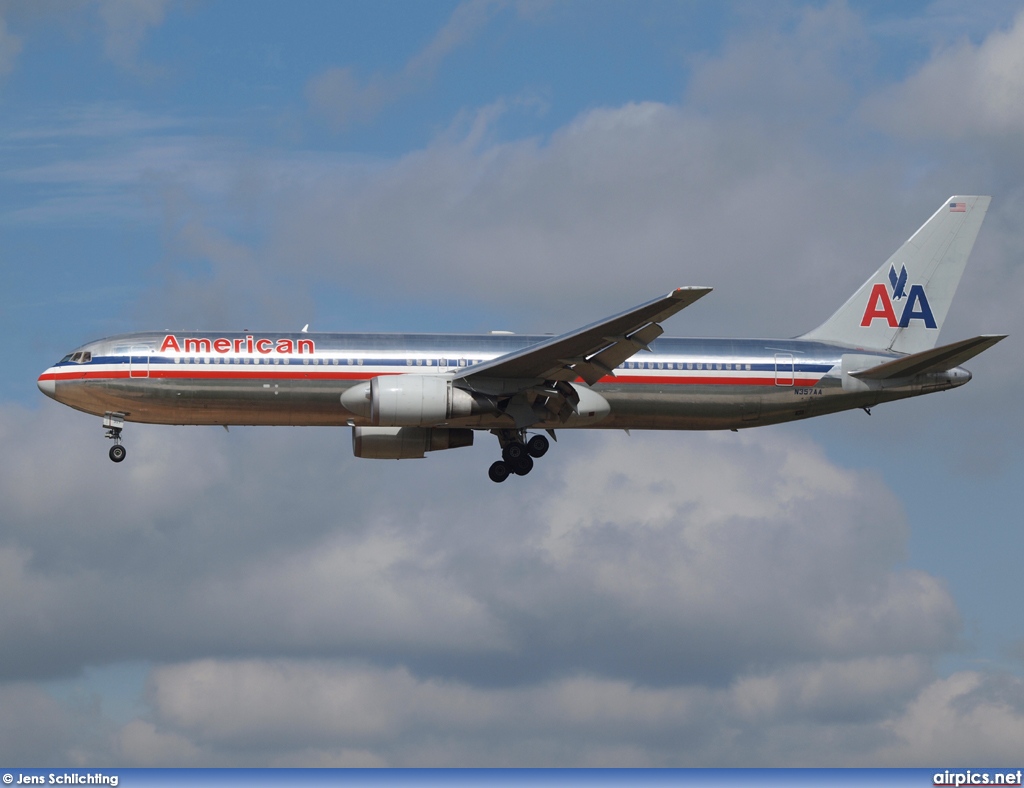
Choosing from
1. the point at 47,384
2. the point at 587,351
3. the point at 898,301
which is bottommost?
the point at 587,351

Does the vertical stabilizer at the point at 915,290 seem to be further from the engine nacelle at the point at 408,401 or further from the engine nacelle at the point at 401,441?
the engine nacelle at the point at 408,401

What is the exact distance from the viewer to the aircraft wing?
139ft

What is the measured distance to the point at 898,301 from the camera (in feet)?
172

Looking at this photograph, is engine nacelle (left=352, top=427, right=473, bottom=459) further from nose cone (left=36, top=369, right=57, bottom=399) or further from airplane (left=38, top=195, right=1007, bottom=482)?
nose cone (left=36, top=369, right=57, bottom=399)

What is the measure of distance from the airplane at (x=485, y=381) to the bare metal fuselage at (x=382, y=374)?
0.15 feet

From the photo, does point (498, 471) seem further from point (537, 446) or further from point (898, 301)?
point (898, 301)

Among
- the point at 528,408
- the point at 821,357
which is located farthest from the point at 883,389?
the point at 528,408

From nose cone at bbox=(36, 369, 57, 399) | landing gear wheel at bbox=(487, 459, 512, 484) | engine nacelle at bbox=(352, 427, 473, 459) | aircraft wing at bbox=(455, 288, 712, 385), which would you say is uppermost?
nose cone at bbox=(36, 369, 57, 399)

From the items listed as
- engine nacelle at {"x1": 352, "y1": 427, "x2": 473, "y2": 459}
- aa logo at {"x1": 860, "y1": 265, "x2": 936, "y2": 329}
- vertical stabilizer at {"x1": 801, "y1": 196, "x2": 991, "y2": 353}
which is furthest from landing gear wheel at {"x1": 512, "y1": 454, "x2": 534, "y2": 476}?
aa logo at {"x1": 860, "y1": 265, "x2": 936, "y2": 329}

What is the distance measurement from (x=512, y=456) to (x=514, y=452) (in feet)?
0.49

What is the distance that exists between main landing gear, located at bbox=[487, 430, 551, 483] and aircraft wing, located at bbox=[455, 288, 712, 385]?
330 centimetres

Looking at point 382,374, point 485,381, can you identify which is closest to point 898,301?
point 485,381

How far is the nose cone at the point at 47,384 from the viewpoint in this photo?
46.9m

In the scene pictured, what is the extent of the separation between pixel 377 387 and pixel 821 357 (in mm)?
15249
